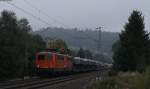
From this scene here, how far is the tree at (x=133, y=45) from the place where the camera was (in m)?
59.3

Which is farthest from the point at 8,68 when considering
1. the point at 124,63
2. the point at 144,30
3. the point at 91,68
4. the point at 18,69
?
the point at 91,68

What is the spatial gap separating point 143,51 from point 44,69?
14.8m

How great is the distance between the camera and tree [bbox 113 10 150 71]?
5928 cm

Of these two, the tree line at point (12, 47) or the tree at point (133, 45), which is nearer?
the tree line at point (12, 47)

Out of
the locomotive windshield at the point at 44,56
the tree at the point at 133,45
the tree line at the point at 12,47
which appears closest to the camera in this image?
the locomotive windshield at the point at 44,56

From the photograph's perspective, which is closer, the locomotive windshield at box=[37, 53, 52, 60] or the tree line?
the locomotive windshield at box=[37, 53, 52, 60]

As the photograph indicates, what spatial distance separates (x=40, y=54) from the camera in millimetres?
54000

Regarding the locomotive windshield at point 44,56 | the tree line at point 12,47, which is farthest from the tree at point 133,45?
the tree line at point 12,47

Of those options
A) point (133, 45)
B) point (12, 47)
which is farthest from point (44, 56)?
point (133, 45)

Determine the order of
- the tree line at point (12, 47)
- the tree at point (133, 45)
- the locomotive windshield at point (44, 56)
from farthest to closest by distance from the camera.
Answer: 1. the tree at point (133, 45)
2. the tree line at point (12, 47)
3. the locomotive windshield at point (44, 56)

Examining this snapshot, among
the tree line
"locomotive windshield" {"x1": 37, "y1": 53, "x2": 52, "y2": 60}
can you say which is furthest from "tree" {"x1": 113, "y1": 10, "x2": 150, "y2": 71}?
the tree line

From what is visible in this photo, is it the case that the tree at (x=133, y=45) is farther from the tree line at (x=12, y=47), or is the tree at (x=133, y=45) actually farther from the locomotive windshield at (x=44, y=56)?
the tree line at (x=12, y=47)

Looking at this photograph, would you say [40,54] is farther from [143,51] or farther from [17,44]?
[143,51]

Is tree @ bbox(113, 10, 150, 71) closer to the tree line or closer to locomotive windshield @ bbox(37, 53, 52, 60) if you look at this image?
locomotive windshield @ bbox(37, 53, 52, 60)
